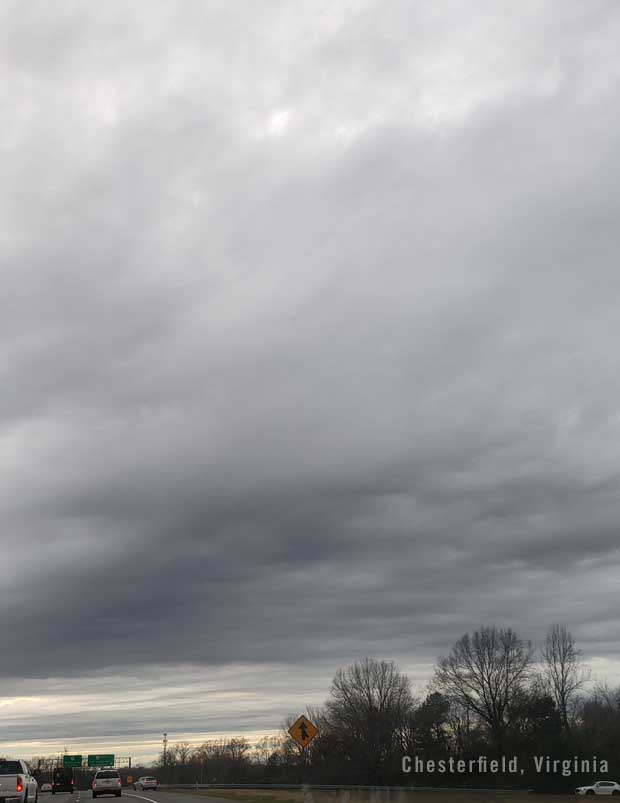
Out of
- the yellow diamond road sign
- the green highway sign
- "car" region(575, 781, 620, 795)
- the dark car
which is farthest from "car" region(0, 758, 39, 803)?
the green highway sign

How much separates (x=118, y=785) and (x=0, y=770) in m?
29.3

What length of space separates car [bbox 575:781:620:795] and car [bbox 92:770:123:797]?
3637cm

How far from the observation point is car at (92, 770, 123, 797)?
67062 millimetres

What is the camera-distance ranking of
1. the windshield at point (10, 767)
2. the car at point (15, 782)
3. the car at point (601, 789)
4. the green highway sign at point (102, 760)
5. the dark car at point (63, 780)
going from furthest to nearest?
the green highway sign at point (102, 760) → the dark car at point (63, 780) → the car at point (601, 789) → the windshield at point (10, 767) → the car at point (15, 782)

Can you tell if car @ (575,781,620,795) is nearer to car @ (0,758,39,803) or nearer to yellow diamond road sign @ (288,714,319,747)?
yellow diamond road sign @ (288,714,319,747)

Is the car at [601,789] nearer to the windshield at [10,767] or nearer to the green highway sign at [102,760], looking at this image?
the windshield at [10,767]

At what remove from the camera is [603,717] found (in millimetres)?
106312

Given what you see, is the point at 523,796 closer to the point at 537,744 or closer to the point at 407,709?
the point at 537,744

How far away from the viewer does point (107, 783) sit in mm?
67375

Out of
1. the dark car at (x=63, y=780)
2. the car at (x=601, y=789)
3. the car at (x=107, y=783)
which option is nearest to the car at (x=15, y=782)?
the car at (x=107, y=783)

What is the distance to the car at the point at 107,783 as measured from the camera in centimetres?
6706

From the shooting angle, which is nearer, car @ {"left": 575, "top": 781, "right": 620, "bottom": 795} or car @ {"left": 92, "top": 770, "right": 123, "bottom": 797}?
car @ {"left": 92, "top": 770, "right": 123, "bottom": 797}

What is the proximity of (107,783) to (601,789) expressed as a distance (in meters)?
38.5

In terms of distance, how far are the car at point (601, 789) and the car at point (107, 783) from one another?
119ft
